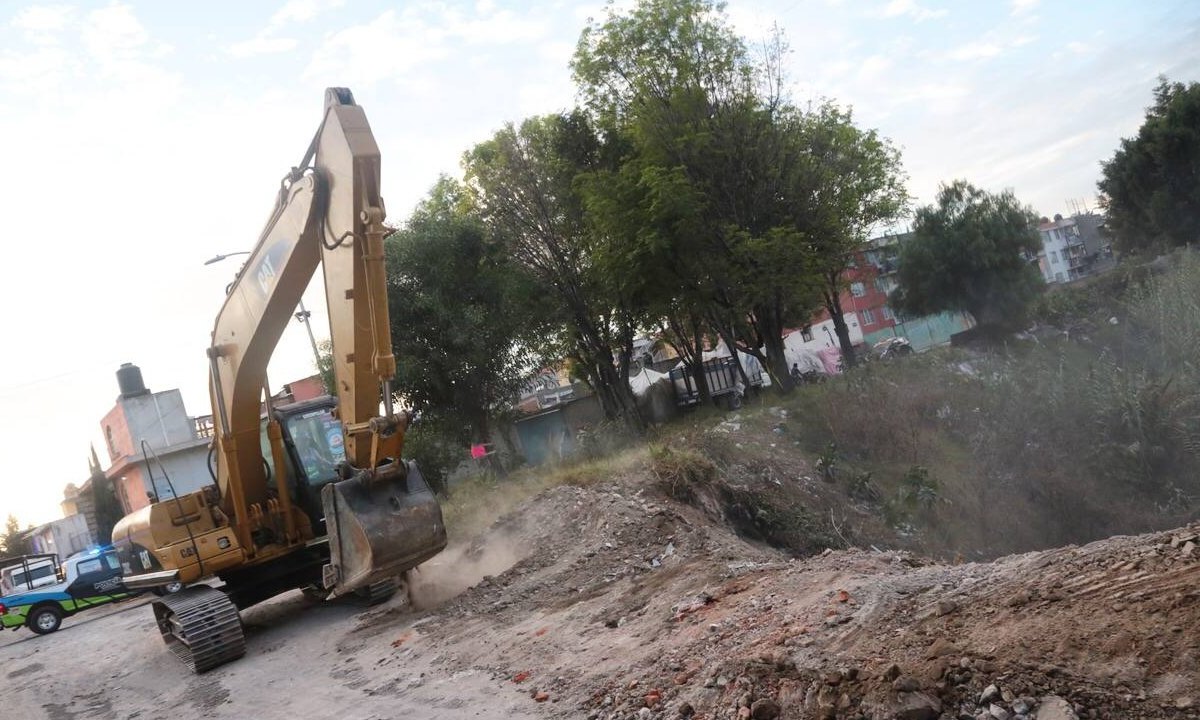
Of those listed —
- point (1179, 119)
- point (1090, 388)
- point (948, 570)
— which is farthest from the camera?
point (1179, 119)

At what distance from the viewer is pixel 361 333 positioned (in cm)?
827

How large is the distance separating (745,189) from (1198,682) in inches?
900

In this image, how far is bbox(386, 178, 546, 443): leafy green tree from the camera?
21.1 metres

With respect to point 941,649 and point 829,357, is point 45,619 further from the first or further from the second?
point 829,357

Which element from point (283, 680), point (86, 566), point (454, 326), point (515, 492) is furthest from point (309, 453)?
point (86, 566)

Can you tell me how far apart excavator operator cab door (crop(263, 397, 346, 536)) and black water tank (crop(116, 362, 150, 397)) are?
107ft

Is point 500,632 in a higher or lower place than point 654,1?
lower

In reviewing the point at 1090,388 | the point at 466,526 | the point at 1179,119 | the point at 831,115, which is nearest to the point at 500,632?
the point at 466,526

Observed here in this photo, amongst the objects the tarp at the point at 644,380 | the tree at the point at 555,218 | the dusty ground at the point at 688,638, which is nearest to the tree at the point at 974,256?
the tarp at the point at 644,380

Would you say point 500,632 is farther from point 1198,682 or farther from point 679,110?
point 679,110

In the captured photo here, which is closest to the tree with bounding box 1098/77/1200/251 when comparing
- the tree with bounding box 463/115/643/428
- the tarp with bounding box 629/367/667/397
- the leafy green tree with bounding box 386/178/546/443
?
the tarp with bounding box 629/367/667/397

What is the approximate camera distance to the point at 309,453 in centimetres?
1152

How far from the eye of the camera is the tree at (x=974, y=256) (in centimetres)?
3684

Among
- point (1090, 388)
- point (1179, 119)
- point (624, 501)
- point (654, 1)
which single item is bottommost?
point (1090, 388)
